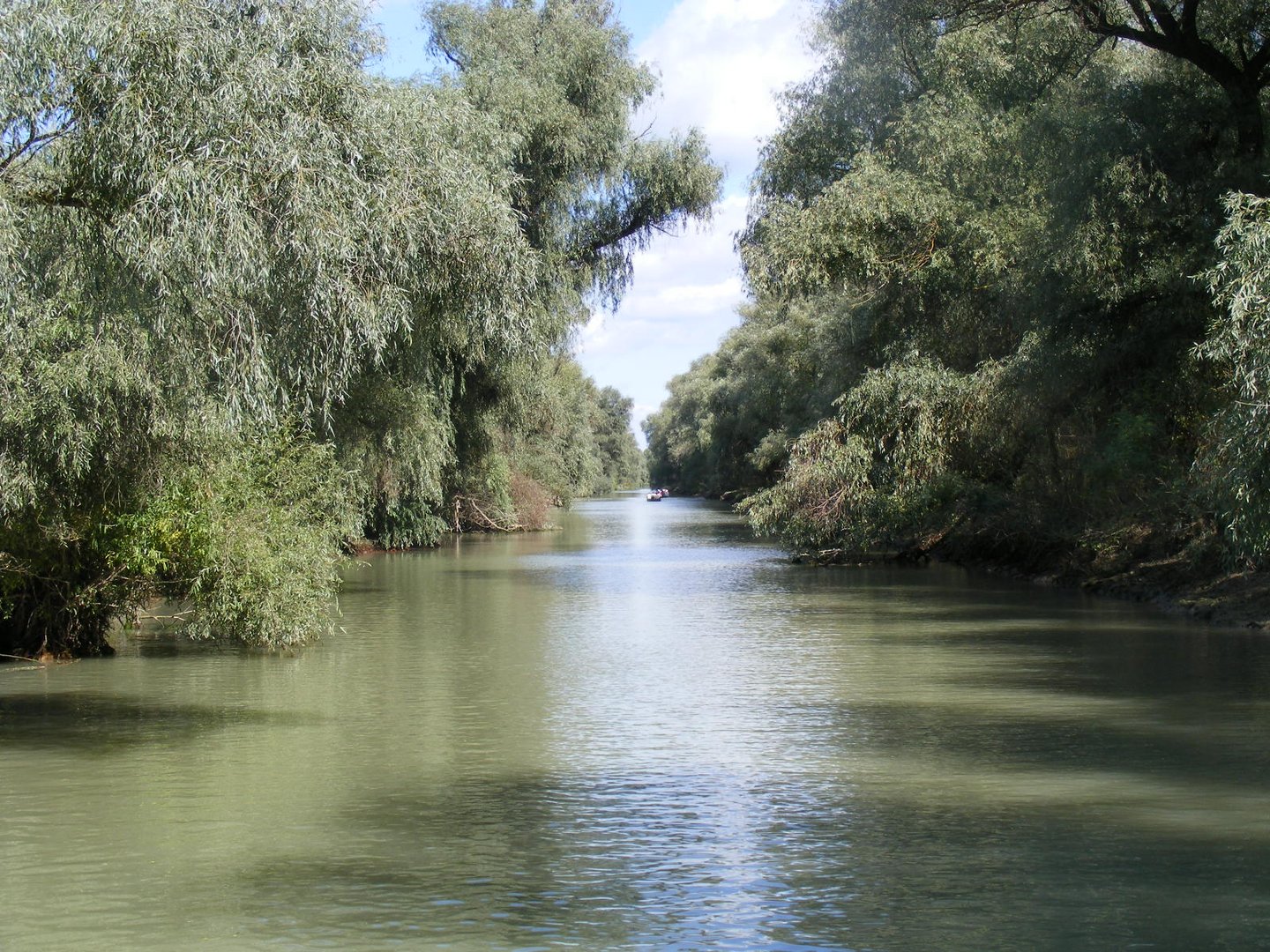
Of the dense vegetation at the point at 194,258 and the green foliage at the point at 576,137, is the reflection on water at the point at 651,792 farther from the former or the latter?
the green foliage at the point at 576,137

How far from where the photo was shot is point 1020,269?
85.6 ft

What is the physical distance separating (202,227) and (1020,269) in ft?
64.1

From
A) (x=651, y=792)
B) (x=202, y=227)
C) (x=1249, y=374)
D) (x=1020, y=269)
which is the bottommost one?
(x=651, y=792)

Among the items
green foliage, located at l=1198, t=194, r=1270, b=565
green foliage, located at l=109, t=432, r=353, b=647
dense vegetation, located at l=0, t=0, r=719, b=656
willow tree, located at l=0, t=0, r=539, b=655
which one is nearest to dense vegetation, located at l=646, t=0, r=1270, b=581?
green foliage, located at l=1198, t=194, r=1270, b=565

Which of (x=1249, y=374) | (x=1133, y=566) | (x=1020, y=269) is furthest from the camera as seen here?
(x=1020, y=269)

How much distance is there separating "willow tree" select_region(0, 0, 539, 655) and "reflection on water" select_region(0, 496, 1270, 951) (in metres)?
2.94

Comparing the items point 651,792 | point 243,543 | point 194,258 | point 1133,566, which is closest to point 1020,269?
point 1133,566

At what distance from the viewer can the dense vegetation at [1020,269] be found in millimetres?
21062

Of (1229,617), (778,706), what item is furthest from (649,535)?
(778,706)

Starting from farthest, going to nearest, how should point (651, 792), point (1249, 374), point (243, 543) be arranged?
point (243, 543) → point (1249, 374) → point (651, 792)

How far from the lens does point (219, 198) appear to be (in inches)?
386

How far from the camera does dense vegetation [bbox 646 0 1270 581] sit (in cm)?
2106

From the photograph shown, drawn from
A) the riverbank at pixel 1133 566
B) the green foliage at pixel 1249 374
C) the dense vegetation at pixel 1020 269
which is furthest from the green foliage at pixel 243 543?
the riverbank at pixel 1133 566

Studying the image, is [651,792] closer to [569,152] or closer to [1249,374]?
[1249,374]
